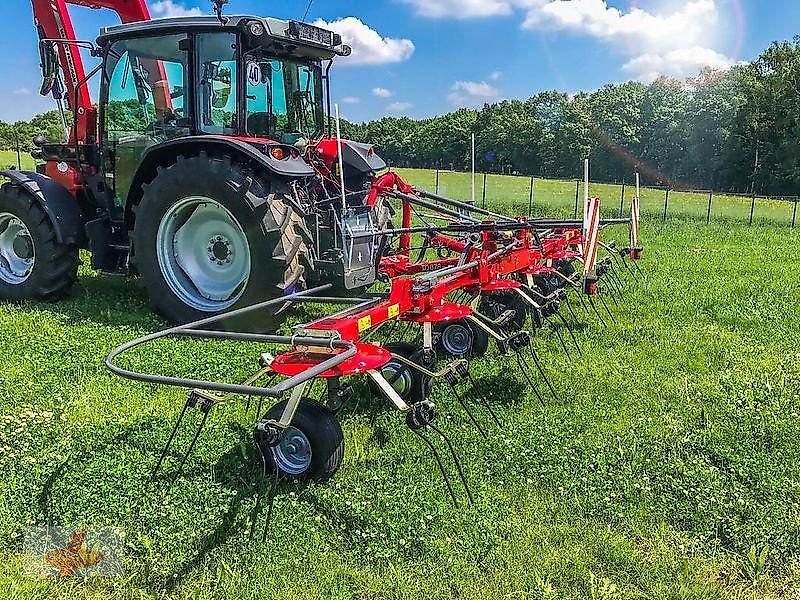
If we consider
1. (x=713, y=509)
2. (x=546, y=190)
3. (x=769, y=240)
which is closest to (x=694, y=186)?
(x=546, y=190)

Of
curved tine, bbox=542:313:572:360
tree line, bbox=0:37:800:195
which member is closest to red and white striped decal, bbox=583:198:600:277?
curved tine, bbox=542:313:572:360

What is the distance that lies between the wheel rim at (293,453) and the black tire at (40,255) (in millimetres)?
4139

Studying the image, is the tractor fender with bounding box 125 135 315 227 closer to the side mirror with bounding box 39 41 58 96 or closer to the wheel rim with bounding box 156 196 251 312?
the wheel rim with bounding box 156 196 251 312

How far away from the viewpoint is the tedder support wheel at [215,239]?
5.38 m

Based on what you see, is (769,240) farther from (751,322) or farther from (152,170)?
(152,170)

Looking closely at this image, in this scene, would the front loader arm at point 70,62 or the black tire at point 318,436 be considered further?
the front loader arm at point 70,62

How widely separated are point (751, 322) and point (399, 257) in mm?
3360

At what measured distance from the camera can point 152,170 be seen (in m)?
5.98

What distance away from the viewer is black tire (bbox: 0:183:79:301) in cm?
640

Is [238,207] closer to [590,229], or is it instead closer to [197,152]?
[197,152]

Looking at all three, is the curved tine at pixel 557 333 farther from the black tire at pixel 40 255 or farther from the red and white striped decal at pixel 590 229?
the black tire at pixel 40 255

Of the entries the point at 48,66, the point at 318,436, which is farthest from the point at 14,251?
the point at 318,436

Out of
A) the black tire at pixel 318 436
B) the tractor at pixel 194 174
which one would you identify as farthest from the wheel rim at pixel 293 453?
the tractor at pixel 194 174

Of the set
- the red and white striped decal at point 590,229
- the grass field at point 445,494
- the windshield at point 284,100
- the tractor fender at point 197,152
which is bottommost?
the grass field at point 445,494
